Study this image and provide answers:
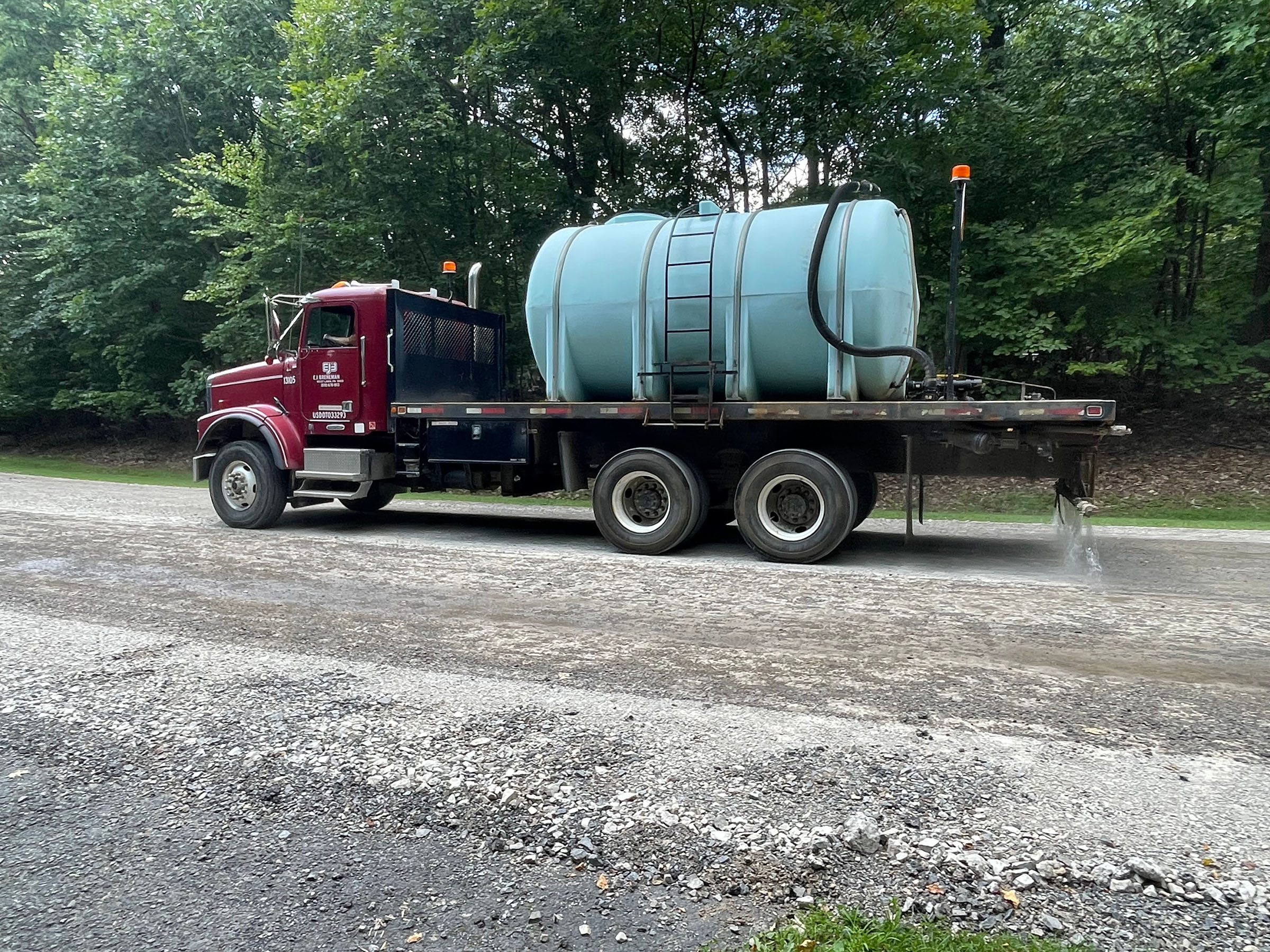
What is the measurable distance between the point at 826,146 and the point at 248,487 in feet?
39.4

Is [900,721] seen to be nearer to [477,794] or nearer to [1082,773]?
[1082,773]

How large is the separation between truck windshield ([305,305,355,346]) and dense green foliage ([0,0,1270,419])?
4.71 m

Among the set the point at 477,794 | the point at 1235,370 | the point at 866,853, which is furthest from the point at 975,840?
the point at 1235,370

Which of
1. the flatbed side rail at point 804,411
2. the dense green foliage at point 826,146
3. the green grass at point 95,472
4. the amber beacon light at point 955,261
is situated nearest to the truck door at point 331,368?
the flatbed side rail at point 804,411

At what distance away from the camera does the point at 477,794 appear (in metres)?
3.09

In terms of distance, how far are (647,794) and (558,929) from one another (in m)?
0.78

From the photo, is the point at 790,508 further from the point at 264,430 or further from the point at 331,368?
the point at 264,430

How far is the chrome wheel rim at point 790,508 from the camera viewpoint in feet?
27.5

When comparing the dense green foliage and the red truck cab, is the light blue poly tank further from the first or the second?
the dense green foliage

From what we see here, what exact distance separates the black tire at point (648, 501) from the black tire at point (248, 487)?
4.42 m

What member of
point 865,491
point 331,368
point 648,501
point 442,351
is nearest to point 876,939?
point 648,501

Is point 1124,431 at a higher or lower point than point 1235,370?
lower

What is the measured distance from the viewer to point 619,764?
131 inches

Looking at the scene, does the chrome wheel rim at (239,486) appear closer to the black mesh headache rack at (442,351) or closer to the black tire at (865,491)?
the black mesh headache rack at (442,351)
